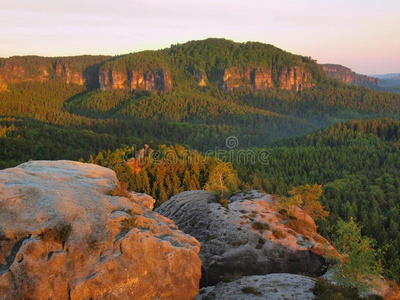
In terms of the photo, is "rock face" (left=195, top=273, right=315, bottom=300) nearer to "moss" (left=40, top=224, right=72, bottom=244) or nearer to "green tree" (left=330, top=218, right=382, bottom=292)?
"green tree" (left=330, top=218, right=382, bottom=292)

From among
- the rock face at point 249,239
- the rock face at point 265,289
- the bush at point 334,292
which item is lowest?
the rock face at point 249,239

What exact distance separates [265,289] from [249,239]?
1333 cm

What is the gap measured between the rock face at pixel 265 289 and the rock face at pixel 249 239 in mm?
6881

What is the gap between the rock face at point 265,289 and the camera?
28.2m

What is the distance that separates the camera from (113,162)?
103000mm

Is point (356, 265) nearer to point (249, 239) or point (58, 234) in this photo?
point (249, 239)

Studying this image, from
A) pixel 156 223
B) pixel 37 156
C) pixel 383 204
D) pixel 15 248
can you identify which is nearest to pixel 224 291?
pixel 156 223

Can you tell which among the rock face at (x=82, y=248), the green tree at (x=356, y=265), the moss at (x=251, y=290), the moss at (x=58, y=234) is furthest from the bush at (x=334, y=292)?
the moss at (x=58, y=234)

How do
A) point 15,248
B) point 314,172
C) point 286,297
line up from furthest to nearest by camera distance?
point 314,172 < point 286,297 < point 15,248

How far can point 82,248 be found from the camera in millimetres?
24594

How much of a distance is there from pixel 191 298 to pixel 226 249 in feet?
47.9

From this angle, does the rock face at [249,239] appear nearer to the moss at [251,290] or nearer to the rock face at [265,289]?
the rock face at [265,289]

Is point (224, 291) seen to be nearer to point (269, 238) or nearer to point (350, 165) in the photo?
point (269, 238)

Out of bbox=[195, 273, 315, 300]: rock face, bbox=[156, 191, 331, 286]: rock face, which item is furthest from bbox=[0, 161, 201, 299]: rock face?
bbox=[156, 191, 331, 286]: rock face
